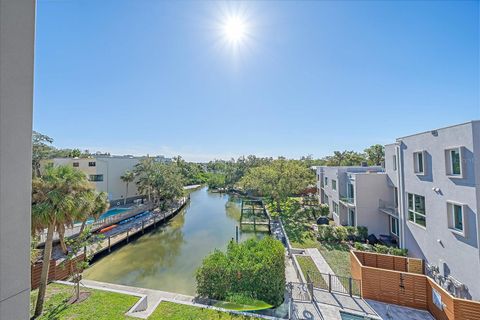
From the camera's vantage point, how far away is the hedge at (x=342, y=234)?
46.8 feet

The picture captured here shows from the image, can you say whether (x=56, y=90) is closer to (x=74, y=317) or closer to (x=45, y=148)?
(x=74, y=317)

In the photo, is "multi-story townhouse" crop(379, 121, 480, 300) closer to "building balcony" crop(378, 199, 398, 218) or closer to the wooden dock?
"building balcony" crop(378, 199, 398, 218)

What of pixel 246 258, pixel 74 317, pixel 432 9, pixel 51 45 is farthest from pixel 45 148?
pixel 432 9

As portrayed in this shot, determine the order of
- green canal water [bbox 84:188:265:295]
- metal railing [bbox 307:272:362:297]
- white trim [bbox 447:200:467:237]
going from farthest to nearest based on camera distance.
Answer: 1. green canal water [bbox 84:188:265:295]
2. metal railing [bbox 307:272:362:297]
3. white trim [bbox 447:200:467:237]

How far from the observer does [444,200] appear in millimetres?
8727

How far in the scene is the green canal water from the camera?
12.2 metres

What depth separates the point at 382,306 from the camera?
8.09 metres

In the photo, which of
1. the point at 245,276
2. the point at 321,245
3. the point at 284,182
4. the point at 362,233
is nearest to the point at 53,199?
the point at 245,276

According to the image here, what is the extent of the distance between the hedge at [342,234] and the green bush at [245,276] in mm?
6750

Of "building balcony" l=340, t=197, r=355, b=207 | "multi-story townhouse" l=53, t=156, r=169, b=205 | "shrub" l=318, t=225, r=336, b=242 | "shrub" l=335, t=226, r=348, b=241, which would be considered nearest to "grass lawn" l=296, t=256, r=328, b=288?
"shrub" l=318, t=225, r=336, b=242

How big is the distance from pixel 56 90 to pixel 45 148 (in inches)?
959

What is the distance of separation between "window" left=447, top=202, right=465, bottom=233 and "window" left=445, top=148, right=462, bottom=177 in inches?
46.8

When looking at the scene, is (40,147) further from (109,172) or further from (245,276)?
(245,276)

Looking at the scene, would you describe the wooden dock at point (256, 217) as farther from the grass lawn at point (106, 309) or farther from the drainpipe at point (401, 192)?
the grass lawn at point (106, 309)
